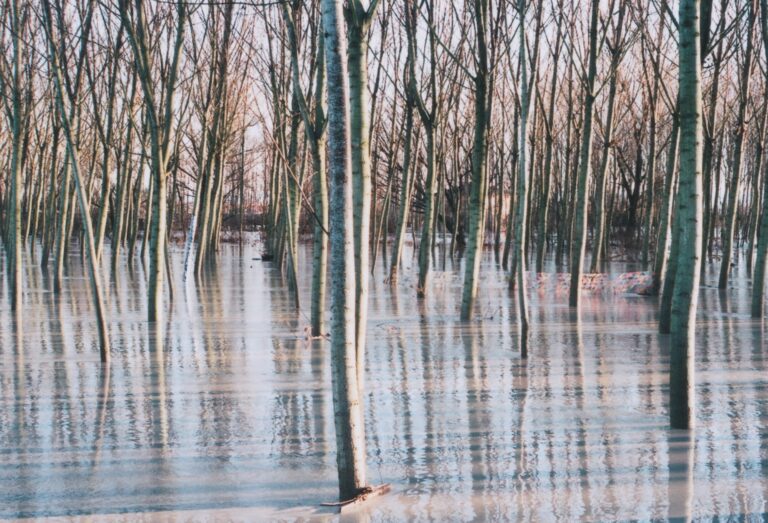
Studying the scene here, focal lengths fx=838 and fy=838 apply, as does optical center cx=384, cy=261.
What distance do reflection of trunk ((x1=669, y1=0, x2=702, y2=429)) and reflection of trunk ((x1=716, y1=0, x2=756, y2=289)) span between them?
5.91 m

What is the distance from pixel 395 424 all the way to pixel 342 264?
6.38 ft

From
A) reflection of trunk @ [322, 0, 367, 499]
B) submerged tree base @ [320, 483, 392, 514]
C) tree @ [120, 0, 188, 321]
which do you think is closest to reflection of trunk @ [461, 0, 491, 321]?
tree @ [120, 0, 188, 321]

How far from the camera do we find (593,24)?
1065 centimetres

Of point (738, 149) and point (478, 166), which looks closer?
point (478, 166)

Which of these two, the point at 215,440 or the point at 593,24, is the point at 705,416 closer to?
the point at 215,440

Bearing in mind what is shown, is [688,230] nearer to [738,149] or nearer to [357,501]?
[357,501]

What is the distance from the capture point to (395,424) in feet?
18.2

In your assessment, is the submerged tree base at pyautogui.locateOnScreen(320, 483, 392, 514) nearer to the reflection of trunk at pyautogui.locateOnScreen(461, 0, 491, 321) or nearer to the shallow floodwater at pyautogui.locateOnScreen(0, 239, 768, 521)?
the shallow floodwater at pyautogui.locateOnScreen(0, 239, 768, 521)

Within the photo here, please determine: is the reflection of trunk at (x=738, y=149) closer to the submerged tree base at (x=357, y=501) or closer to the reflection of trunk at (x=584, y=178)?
the reflection of trunk at (x=584, y=178)

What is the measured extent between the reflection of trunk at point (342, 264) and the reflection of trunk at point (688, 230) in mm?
2341

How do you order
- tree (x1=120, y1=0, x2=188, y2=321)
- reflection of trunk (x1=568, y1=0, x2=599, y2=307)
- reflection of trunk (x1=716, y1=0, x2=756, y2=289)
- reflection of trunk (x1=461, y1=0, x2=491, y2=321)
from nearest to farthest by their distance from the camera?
tree (x1=120, y1=0, x2=188, y2=321) < reflection of trunk (x1=461, y1=0, x2=491, y2=321) < reflection of trunk (x1=716, y1=0, x2=756, y2=289) < reflection of trunk (x1=568, y1=0, x2=599, y2=307)

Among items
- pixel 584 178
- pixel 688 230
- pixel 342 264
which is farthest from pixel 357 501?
pixel 584 178

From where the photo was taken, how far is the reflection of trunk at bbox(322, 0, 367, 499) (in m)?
3.85

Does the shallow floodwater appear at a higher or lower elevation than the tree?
lower
